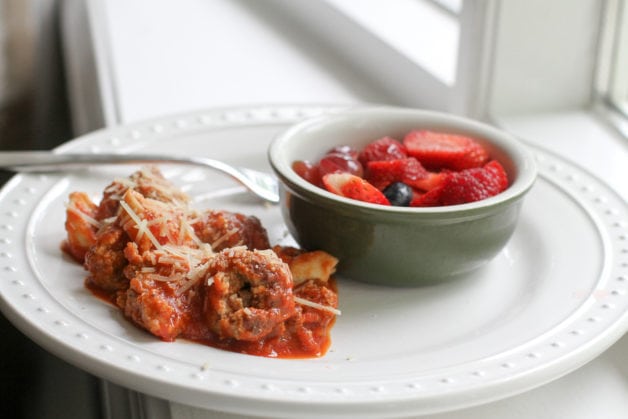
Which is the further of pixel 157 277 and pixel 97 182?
pixel 97 182

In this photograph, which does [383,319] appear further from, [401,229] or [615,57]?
[615,57]

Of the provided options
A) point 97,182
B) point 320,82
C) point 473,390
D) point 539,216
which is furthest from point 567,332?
point 320,82

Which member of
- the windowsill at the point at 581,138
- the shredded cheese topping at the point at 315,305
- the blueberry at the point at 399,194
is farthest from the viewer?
the windowsill at the point at 581,138

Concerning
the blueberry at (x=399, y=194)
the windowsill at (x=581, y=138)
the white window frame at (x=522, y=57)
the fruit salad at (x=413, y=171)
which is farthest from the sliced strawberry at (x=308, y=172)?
the white window frame at (x=522, y=57)

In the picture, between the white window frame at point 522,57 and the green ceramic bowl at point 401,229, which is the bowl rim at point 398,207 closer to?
the green ceramic bowl at point 401,229

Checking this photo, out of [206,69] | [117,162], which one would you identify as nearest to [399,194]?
[117,162]

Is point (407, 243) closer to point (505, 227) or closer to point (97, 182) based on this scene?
Answer: point (505, 227)
